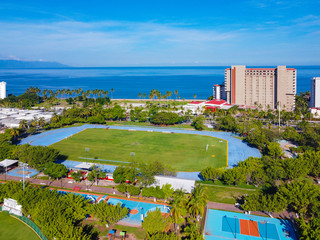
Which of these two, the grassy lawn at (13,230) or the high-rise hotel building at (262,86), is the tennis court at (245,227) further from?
the high-rise hotel building at (262,86)

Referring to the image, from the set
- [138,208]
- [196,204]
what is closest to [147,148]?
[138,208]

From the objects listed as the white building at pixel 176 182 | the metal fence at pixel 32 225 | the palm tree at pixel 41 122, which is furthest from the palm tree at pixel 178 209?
the palm tree at pixel 41 122

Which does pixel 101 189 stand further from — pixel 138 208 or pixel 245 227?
pixel 245 227

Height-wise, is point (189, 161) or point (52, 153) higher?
point (52, 153)

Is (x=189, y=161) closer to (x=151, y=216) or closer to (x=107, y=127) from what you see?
(x=151, y=216)

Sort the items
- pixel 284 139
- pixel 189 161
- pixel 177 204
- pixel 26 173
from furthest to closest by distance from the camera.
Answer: pixel 284 139 → pixel 189 161 → pixel 26 173 → pixel 177 204

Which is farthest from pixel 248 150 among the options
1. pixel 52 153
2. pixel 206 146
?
pixel 52 153

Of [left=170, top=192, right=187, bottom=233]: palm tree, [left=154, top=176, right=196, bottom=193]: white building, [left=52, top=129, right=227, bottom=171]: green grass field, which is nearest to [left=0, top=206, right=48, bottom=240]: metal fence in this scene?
[left=170, top=192, right=187, bottom=233]: palm tree
